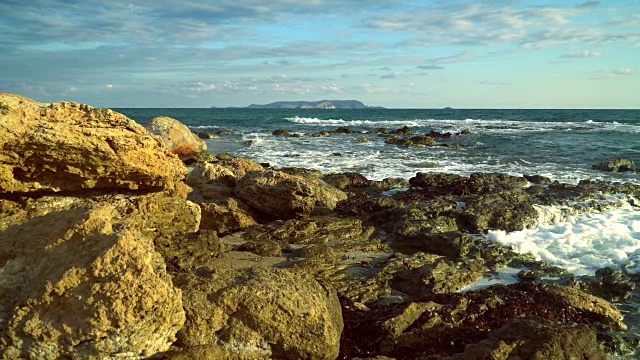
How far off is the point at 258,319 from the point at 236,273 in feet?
A: 1.92

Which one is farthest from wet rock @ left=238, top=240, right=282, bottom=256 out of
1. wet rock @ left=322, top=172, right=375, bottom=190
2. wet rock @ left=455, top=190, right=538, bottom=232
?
wet rock @ left=322, top=172, right=375, bottom=190

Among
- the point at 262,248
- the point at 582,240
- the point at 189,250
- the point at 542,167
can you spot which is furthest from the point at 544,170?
the point at 189,250

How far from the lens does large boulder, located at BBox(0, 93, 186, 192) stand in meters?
4.96

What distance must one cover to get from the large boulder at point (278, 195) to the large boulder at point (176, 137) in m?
7.67

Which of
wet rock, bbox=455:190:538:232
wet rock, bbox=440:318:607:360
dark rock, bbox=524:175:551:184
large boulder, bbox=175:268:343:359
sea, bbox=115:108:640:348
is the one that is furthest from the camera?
dark rock, bbox=524:175:551:184

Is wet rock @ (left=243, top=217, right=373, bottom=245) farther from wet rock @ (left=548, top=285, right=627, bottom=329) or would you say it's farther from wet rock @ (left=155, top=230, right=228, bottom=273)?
wet rock @ (left=548, top=285, right=627, bottom=329)

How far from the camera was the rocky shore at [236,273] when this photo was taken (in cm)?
→ 336

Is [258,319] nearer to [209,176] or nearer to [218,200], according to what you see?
[218,200]

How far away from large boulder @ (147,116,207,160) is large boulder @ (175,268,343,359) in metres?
12.9

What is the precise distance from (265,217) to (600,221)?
638 centimetres

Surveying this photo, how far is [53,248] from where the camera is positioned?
→ 3736 millimetres

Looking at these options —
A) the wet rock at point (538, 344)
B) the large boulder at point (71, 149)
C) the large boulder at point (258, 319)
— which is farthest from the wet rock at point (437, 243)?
the large boulder at point (71, 149)

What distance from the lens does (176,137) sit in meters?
17.0

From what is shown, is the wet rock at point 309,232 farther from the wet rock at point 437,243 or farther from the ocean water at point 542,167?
the ocean water at point 542,167
